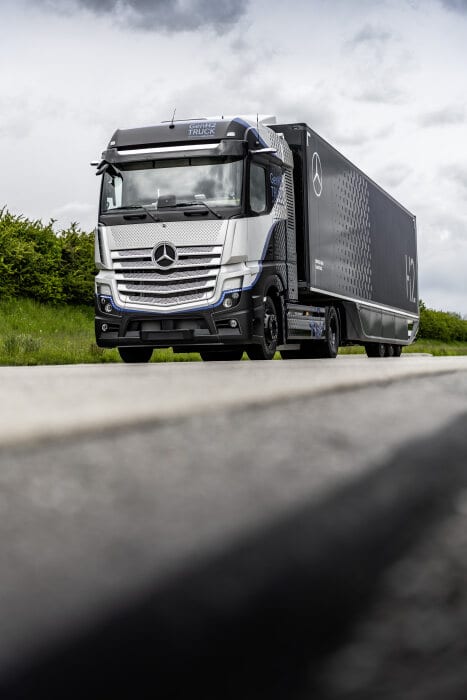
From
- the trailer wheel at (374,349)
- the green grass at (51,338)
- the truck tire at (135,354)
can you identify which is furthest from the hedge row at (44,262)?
the truck tire at (135,354)

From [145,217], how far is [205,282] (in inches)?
51.5

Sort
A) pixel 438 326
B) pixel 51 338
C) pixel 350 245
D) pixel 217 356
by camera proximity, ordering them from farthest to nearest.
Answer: pixel 438 326
pixel 51 338
pixel 350 245
pixel 217 356

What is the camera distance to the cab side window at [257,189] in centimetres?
1535

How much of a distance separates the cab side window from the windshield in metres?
0.21

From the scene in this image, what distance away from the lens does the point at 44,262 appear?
1151 inches

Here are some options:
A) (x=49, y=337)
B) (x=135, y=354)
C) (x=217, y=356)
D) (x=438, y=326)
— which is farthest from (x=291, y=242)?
(x=438, y=326)


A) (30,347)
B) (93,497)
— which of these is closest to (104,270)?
(30,347)

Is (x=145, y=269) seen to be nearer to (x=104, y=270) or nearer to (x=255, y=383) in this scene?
(x=104, y=270)

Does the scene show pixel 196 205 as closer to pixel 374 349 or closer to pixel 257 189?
pixel 257 189

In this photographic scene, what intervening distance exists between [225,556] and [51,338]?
20.4m

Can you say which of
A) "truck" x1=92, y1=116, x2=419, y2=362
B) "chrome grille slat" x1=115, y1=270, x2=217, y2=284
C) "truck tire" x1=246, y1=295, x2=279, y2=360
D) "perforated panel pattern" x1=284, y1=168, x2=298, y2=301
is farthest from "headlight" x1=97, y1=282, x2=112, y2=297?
"perforated panel pattern" x1=284, y1=168, x2=298, y2=301

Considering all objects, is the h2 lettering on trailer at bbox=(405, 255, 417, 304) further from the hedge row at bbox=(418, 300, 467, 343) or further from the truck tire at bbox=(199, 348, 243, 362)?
the hedge row at bbox=(418, 300, 467, 343)

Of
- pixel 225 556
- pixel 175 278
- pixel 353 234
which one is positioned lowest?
pixel 225 556

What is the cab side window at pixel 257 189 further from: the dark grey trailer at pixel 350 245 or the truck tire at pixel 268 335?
the dark grey trailer at pixel 350 245
